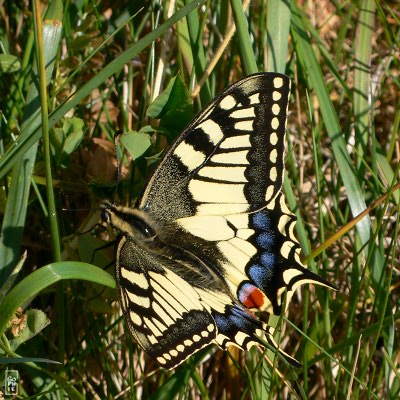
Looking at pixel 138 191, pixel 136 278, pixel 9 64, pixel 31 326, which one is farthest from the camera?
pixel 9 64

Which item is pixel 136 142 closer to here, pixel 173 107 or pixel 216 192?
pixel 173 107

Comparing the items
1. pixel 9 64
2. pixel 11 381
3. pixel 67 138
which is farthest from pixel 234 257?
pixel 9 64

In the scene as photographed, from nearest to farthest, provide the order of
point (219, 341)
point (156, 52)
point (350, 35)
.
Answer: point (219, 341)
point (156, 52)
point (350, 35)

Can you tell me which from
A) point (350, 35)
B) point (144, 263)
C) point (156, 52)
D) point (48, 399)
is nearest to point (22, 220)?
point (144, 263)

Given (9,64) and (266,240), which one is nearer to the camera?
A: (266,240)

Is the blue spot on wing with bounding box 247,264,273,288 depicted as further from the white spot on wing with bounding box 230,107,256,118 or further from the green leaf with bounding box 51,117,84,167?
the green leaf with bounding box 51,117,84,167

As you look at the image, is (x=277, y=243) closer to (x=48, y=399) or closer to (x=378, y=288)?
(x=378, y=288)
